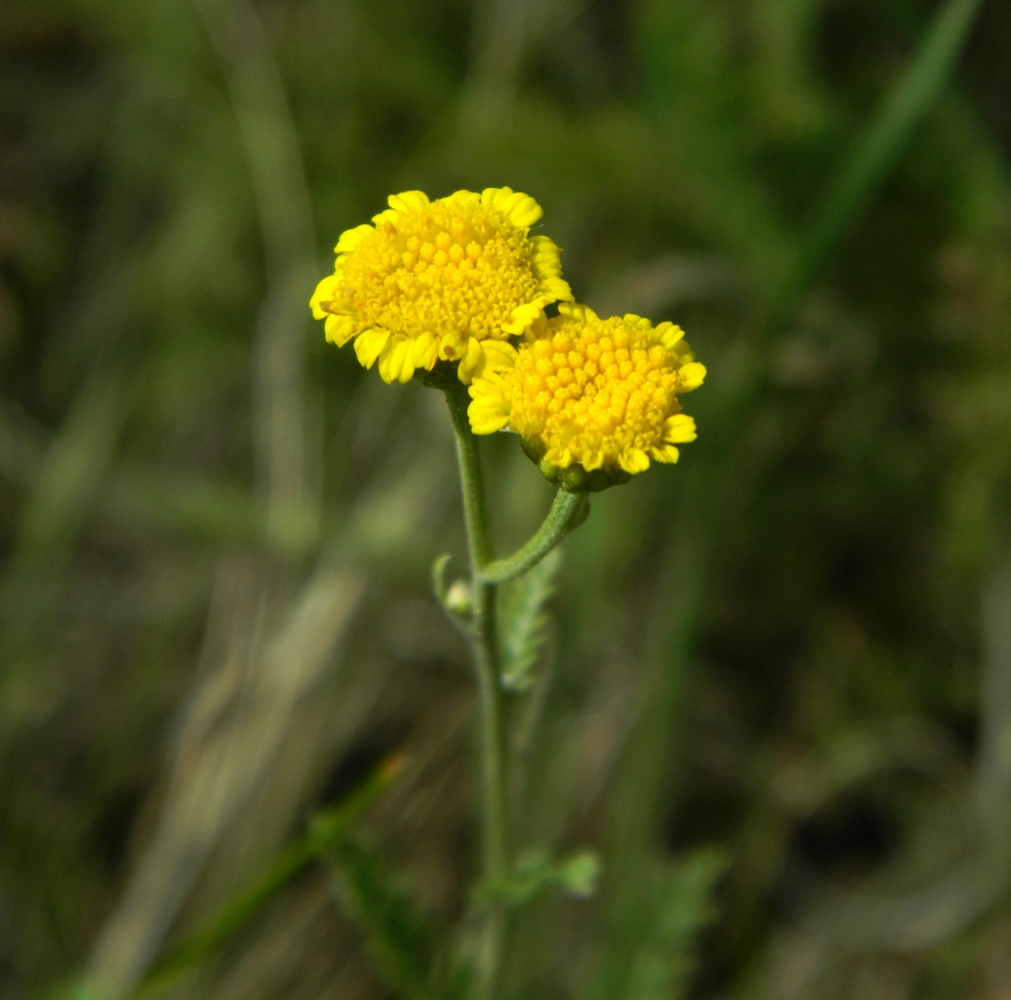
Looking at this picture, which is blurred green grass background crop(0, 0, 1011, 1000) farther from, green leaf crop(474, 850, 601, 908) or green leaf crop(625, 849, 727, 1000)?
green leaf crop(474, 850, 601, 908)

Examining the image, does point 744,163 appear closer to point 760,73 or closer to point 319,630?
point 760,73

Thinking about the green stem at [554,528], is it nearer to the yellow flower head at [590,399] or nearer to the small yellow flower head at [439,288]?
the yellow flower head at [590,399]

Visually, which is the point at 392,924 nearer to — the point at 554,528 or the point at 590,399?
the point at 554,528

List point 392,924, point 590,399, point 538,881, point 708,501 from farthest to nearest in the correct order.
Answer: point 708,501 → point 392,924 → point 538,881 → point 590,399

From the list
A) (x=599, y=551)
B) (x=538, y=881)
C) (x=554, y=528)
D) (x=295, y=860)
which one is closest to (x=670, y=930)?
(x=538, y=881)

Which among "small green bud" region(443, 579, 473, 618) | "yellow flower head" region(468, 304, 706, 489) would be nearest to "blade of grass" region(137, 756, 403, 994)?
"small green bud" region(443, 579, 473, 618)
